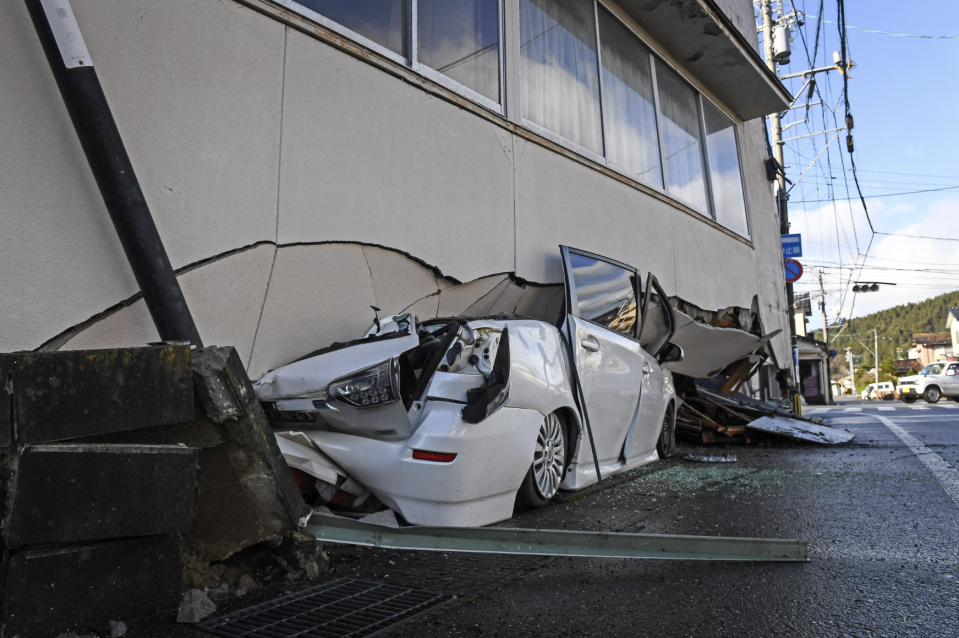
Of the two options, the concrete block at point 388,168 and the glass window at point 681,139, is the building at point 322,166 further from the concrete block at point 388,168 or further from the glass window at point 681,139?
the glass window at point 681,139

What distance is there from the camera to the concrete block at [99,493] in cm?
189

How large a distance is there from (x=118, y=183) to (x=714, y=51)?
9631mm

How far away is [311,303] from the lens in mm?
A: 4344

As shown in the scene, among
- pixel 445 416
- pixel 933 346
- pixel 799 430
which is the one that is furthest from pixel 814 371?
pixel 933 346

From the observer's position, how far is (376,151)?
193 inches

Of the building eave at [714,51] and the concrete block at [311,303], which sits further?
the building eave at [714,51]

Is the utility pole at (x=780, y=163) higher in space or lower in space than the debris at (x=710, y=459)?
higher

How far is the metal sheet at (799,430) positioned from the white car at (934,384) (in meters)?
23.2

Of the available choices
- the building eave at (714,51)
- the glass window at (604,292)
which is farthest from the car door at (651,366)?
the building eave at (714,51)

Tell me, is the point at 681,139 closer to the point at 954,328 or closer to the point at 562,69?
the point at 562,69

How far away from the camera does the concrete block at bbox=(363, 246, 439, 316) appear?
15.7 feet

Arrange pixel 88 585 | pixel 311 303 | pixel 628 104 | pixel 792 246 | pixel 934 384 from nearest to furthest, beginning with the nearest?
pixel 88 585 → pixel 311 303 → pixel 628 104 → pixel 792 246 → pixel 934 384

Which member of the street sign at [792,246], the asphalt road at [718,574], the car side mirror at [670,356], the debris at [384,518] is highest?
the street sign at [792,246]

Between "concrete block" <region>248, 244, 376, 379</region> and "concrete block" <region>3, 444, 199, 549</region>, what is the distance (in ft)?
5.88
